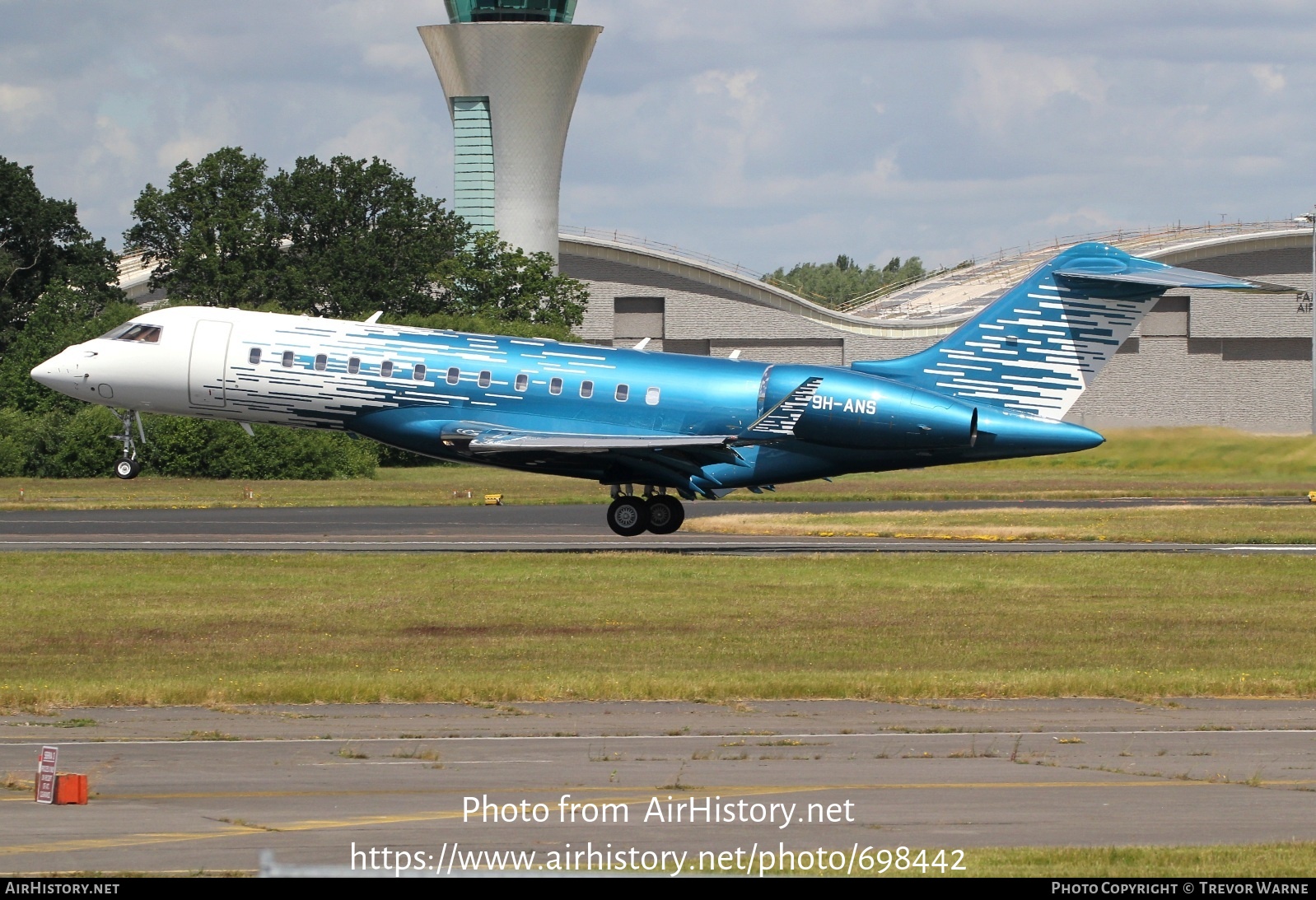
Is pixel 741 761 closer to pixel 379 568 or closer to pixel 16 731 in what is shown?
pixel 16 731

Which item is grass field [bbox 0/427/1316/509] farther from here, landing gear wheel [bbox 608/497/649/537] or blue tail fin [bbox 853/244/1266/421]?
landing gear wheel [bbox 608/497/649/537]

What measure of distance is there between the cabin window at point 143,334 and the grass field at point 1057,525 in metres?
13.9

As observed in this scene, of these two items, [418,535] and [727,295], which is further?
[727,295]

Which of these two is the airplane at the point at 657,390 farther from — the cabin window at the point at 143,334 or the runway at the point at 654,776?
the runway at the point at 654,776

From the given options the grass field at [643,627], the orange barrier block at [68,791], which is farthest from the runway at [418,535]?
the orange barrier block at [68,791]

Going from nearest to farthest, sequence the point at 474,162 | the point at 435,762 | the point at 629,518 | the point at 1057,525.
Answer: the point at 435,762 < the point at 629,518 < the point at 1057,525 < the point at 474,162

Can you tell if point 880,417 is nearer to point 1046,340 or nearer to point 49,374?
point 1046,340

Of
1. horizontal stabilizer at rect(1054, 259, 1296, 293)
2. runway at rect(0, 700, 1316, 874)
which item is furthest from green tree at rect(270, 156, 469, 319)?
runway at rect(0, 700, 1316, 874)

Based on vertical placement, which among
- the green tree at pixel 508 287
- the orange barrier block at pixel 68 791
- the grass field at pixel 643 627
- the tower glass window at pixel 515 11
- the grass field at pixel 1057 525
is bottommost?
the grass field at pixel 643 627

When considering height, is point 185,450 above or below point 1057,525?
above

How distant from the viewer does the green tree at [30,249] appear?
321ft

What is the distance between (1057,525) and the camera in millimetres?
43781

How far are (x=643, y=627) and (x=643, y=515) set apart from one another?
481 inches

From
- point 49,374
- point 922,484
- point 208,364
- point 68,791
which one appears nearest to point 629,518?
point 208,364
